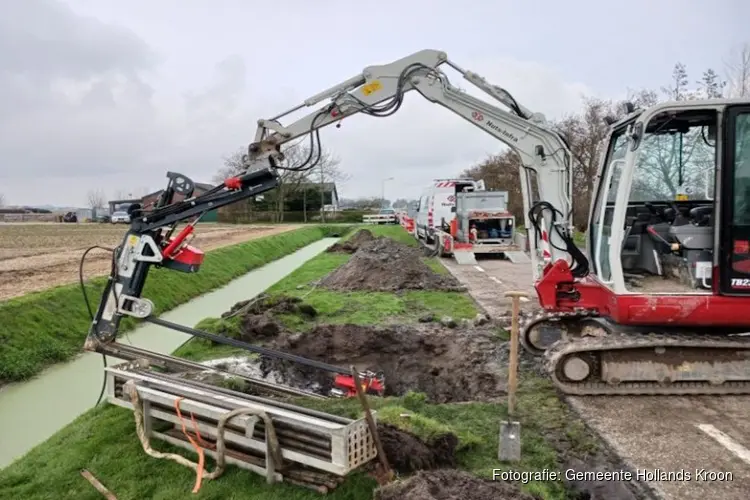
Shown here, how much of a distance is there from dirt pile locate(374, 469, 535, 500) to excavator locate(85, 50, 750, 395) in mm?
2124

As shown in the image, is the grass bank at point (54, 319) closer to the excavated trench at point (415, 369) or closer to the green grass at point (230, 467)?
the excavated trench at point (415, 369)

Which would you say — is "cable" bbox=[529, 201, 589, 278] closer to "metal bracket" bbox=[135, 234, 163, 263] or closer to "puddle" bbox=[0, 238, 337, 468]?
"metal bracket" bbox=[135, 234, 163, 263]

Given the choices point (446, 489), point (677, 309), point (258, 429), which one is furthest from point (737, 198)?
point (258, 429)

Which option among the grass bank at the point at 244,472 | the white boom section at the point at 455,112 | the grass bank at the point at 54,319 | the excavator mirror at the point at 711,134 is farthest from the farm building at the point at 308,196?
the grass bank at the point at 244,472

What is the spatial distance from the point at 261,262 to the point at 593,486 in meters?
19.6

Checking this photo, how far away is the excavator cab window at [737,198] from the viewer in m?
5.51

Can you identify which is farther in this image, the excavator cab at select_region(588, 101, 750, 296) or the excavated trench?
the excavator cab at select_region(588, 101, 750, 296)

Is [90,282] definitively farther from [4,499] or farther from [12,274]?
[4,499]

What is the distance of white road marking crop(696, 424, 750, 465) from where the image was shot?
4.35 m

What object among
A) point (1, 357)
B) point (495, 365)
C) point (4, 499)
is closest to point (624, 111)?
point (495, 365)

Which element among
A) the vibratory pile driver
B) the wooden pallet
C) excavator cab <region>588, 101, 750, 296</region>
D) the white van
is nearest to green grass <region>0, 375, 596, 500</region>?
the wooden pallet

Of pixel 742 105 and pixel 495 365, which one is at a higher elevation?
pixel 742 105

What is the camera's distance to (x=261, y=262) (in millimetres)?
22719

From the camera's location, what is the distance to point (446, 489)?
3393mm
